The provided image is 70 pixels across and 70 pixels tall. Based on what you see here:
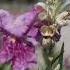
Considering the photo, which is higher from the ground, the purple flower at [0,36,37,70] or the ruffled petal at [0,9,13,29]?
the ruffled petal at [0,9,13,29]

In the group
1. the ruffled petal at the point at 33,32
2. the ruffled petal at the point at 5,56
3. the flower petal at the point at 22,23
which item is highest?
the flower petal at the point at 22,23

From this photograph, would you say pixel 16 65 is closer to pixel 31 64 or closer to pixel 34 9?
pixel 31 64

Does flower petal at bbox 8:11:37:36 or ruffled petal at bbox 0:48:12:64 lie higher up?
flower petal at bbox 8:11:37:36

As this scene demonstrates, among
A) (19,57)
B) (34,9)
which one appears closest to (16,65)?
(19,57)

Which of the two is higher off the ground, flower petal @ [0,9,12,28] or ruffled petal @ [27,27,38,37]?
flower petal @ [0,9,12,28]

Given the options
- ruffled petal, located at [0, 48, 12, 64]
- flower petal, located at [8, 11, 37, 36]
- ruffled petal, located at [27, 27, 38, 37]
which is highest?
flower petal, located at [8, 11, 37, 36]

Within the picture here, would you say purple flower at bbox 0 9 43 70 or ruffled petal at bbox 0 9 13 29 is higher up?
ruffled petal at bbox 0 9 13 29

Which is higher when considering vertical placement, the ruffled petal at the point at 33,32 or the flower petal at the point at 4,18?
the flower petal at the point at 4,18

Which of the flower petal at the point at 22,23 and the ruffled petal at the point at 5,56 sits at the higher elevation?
the flower petal at the point at 22,23

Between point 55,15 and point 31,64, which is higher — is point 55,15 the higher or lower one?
the higher one

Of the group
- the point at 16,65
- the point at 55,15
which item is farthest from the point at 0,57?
the point at 55,15
